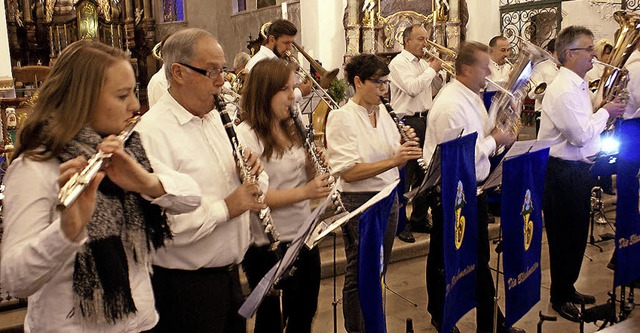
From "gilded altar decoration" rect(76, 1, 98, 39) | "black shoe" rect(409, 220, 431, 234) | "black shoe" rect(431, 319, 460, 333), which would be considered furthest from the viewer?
"gilded altar decoration" rect(76, 1, 98, 39)

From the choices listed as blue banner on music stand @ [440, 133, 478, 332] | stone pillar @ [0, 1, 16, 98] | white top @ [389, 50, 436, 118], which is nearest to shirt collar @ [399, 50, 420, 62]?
white top @ [389, 50, 436, 118]

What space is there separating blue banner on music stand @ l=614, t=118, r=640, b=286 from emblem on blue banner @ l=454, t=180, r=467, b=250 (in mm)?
1391

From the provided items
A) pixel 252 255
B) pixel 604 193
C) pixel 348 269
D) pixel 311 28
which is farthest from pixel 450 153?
pixel 311 28

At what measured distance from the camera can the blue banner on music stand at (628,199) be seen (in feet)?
14.0

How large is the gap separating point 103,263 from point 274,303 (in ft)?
4.85

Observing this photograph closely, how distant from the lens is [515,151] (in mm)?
3623

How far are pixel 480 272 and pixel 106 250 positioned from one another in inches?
106

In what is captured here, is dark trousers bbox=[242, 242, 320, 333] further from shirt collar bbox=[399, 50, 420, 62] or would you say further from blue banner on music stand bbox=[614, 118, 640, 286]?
shirt collar bbox=[399, 50, 420, 62]

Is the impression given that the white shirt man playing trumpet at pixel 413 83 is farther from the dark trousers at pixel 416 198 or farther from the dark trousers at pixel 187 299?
the dark trousers at pixel 187 299

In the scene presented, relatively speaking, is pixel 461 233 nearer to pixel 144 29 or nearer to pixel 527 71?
pixel 527 71

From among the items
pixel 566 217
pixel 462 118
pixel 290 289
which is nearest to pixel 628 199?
pixel 566 217

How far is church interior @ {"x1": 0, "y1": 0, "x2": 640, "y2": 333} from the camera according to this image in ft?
15.5

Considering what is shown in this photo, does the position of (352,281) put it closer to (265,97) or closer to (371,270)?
(371,270)

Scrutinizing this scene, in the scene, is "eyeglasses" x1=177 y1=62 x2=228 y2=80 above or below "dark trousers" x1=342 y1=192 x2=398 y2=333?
above
